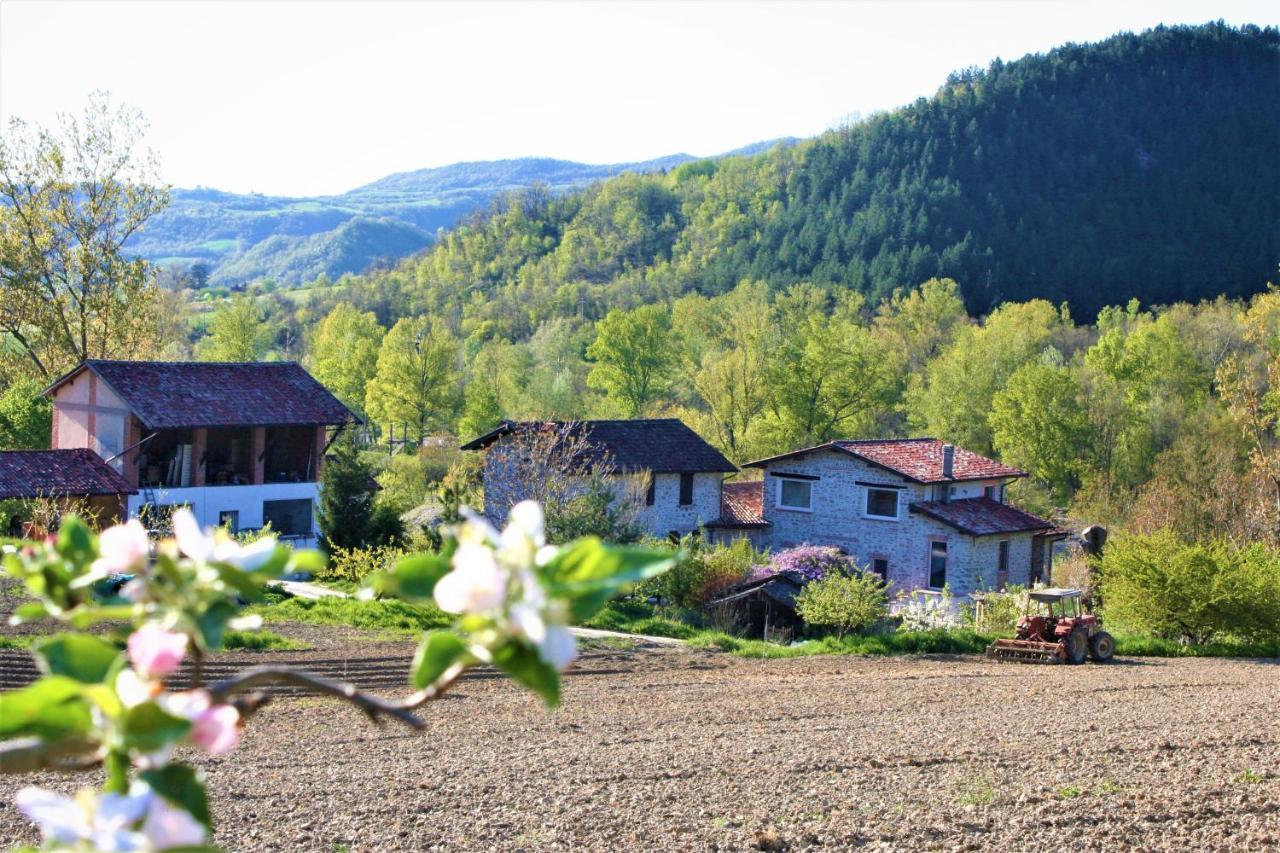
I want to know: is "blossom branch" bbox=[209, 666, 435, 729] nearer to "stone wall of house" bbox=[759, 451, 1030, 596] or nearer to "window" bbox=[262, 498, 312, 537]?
"stone wall of house" bbox=[759, 451, 1030, 596]

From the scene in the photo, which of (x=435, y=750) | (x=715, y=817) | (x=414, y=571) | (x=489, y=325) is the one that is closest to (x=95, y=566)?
(x=414, y=571)

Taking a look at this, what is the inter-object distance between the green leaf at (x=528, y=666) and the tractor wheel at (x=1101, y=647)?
2806cm

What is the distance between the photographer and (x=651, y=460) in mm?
43688

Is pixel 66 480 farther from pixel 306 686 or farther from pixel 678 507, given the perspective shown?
pixel 306 686

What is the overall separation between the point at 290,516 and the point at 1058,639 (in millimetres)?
23105

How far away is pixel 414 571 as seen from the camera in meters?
1.92

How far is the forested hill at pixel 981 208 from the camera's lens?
379 feet

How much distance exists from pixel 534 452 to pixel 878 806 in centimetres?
2269

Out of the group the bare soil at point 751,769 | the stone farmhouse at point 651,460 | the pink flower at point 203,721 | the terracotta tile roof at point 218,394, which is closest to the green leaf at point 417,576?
the pink flower at point 203,721

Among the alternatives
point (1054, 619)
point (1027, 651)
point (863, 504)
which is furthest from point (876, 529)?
point (1027, 651)

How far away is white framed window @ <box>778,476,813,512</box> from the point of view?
44562 mm

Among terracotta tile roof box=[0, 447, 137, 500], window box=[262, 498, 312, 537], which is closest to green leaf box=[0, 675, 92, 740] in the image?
terracotta tile roof box=[0, 447, 137, 500]

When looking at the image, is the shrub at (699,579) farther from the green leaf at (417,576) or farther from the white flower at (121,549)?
the green leaf at (417,576)

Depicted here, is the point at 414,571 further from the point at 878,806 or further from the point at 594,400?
the point at 594,400
